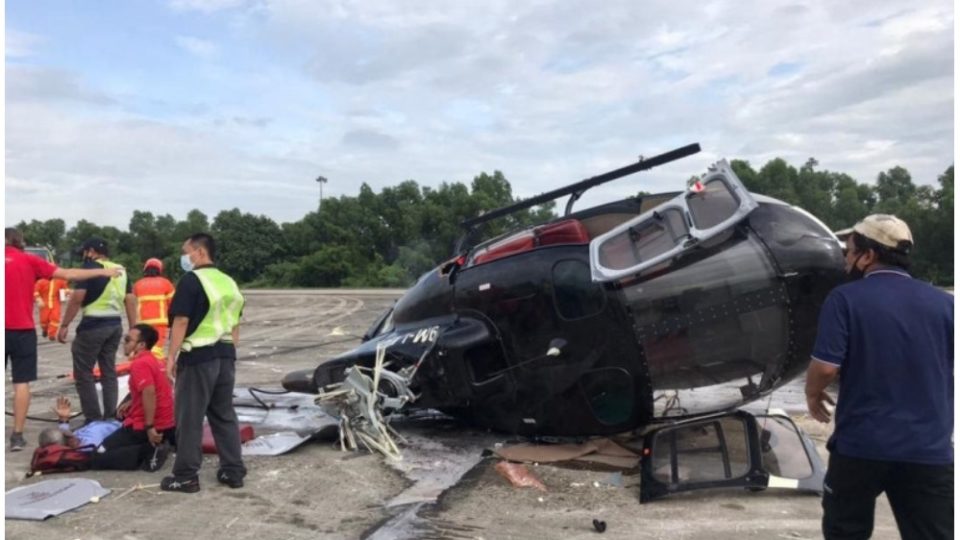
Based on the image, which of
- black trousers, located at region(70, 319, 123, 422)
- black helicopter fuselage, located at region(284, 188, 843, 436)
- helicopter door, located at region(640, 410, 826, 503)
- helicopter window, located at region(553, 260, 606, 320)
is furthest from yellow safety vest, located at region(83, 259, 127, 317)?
helicopter door, located at region(640, 410, 826, 503)

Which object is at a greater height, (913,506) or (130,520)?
(913,506)

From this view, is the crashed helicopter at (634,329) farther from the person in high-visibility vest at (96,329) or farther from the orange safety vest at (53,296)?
the orange safety vest at (53,296)

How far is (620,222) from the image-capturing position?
631 centimetres

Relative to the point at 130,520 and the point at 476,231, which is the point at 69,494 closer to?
the point at 130,520

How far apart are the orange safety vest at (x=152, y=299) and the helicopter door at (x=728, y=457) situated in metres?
4.69

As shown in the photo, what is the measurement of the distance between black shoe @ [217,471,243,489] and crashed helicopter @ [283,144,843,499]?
4.06 feet

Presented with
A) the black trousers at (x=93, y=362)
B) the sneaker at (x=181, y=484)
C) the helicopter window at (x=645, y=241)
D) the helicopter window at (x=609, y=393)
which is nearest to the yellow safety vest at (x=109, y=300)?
the black trousers at (x=93, y=362)

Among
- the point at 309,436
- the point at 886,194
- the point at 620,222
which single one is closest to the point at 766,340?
the point at 620,222

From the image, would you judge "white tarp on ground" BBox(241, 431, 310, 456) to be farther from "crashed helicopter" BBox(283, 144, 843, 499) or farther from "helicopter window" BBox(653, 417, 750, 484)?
"helicopter window" BBox(653, 417, 750, 484)

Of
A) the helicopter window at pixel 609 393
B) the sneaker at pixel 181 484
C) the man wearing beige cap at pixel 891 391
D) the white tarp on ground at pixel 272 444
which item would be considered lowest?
the white tarp on ground at pixel 272 444

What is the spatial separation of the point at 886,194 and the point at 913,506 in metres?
40.1

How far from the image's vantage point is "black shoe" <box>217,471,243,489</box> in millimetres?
5383

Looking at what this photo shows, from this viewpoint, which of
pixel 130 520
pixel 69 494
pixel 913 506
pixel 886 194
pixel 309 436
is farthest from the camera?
pixel 886 194

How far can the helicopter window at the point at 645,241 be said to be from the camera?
5254mm
